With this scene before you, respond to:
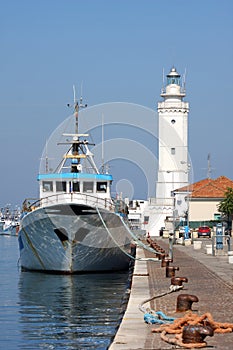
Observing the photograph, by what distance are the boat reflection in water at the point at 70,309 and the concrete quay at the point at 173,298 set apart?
85 centimetres

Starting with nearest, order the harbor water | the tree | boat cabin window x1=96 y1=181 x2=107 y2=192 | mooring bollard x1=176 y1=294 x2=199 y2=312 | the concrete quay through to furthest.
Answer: the concrete quay
mooring bollard x1=176 y1=294 x2=199 y2=312
the harbor water
boat cabin window x1=96 y1=181 x2=107 y2=192
the tree

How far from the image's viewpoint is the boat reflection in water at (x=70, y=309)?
17.4 metres

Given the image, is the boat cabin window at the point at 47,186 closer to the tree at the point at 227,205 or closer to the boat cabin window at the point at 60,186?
the boat cabin window at the point at 60,186

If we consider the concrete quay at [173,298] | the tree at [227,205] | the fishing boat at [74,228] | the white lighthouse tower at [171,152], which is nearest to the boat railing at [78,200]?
the fishing boat at [74,228]

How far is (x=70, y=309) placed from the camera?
22875 mm

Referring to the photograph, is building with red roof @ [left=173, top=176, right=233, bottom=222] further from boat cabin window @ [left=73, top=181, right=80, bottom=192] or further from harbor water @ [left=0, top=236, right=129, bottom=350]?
harbor water @ [left=0, top=236, right=129, bottom=350]

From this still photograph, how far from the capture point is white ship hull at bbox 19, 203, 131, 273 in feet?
112

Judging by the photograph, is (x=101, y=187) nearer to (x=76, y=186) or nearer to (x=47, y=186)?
(x=76, y=186)

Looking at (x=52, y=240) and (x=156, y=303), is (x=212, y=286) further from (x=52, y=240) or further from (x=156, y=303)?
(x=52, y=240)

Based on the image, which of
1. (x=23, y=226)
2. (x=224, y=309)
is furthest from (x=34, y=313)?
(x=23, y=226)

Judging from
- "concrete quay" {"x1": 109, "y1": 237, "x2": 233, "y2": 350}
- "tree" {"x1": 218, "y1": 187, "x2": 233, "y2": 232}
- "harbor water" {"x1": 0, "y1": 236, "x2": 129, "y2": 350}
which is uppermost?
"tree" {"x1": 218, "y1": 187, "x2": 233, "y2": 232}

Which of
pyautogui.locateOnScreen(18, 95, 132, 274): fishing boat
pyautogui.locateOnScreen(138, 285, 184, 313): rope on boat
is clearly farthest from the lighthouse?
pyautogui.locateOnScreen(138, 285, 184, 313): rope on boat

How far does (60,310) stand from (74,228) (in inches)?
452

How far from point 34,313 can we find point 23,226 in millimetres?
15209
